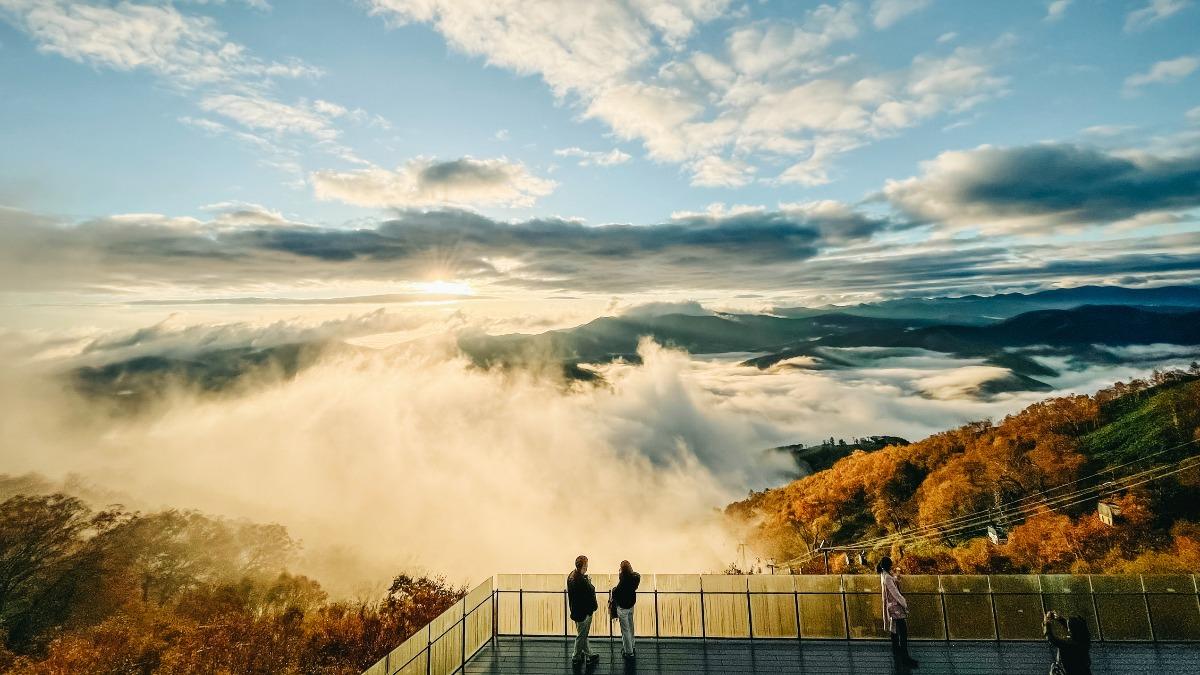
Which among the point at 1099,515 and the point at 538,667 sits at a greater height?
the point at 538,667

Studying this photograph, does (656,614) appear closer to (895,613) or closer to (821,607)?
(821,607)

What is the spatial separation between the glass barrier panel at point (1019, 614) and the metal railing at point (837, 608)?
0.02 metres

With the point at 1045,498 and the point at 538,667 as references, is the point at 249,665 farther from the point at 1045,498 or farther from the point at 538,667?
the point at 1045,498

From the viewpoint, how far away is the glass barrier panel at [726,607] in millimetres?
15945

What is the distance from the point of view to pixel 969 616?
15.4m

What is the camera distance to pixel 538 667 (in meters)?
14.5

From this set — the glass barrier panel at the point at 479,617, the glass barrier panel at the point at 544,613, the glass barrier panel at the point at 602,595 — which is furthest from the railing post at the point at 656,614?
the glass barrier panel at the point at 479,617

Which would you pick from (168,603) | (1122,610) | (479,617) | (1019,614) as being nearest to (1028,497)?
(1122,610)

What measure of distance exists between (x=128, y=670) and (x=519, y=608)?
176 ft

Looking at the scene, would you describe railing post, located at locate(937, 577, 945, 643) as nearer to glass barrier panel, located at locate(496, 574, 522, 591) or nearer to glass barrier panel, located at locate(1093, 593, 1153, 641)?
glass barrier panel, located at locate(1093, 593, 1153, 641)

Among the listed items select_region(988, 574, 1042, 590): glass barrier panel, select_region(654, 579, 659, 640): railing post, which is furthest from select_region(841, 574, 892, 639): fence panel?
select_region(654, 579, 659, 640): railing post

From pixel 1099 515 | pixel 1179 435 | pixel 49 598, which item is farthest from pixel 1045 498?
pixel 49 598

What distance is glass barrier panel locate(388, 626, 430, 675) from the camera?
1163 cm

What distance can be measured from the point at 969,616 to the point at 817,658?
4126mm
